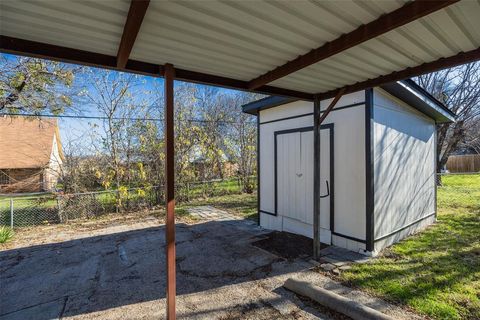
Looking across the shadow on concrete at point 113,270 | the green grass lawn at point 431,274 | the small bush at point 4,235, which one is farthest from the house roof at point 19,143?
the green grass lawn at point 431,274

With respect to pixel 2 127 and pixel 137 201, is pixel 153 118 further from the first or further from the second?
pixel 2 127

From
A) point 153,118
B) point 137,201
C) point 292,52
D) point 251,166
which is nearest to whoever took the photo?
point 292,52

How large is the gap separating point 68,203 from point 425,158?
883cm

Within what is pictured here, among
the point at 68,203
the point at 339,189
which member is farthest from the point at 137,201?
the point at 339,189

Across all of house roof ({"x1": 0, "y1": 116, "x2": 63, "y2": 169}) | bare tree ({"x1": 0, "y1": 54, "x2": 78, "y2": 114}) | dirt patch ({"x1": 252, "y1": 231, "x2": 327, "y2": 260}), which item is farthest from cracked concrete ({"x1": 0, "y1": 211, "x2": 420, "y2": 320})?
house roof ({"x1": 0, "y1": 116, "x2": 63, "y2": 169})

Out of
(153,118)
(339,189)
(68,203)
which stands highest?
(153,118)

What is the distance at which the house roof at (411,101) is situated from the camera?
4.12 metres

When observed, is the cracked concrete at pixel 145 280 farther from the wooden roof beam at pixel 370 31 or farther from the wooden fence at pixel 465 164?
the wooden fence at pixel 465 164

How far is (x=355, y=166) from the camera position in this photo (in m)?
3.96

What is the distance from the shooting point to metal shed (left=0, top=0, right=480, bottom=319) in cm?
156

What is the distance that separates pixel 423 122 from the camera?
18.4 ft

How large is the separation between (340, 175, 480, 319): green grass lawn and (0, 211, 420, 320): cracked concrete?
0.40 metres

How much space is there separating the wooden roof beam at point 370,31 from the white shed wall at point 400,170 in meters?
2.10

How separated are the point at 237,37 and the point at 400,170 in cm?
406
